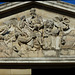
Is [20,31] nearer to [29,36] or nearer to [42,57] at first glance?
[29,36]

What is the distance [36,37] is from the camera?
7.75 metres

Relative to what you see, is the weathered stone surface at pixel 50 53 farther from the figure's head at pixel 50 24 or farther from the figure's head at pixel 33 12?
the figure's head at pixel 33 12

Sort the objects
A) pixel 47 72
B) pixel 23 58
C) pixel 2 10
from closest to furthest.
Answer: pixel 23 58 → pixel 2 10 → pixel 47 72

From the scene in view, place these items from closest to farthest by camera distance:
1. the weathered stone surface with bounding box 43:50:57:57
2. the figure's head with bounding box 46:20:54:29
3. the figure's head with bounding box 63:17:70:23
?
the weathered stone surface with bounding box 43:50:57:57 < the figure's head with bounding box 46:20:54:29 < the figure's head with bounding box 63:17:70:23

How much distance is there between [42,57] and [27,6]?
204 centimetres

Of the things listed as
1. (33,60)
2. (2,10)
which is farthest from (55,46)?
(2,10)

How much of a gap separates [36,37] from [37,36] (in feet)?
0.16

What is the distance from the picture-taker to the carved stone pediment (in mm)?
7617

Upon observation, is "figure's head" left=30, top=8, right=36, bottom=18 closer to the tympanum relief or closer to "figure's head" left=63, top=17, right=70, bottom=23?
the tympanum relief

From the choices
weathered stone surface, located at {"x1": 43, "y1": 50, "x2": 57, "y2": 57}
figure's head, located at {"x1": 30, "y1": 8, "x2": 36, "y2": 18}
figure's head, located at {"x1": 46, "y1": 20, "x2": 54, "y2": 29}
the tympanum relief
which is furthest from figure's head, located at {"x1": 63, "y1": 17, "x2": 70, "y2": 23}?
weathered stone surface, located at {"x1": 43, "y1": 50, "x2": 57, "y2": 57}

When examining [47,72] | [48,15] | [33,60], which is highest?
[48,15]

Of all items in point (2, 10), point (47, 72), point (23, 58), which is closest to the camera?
point (23, 58)

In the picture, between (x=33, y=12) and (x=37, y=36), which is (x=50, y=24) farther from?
(x=33, y=12)

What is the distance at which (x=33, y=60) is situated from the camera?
751 centimetres
